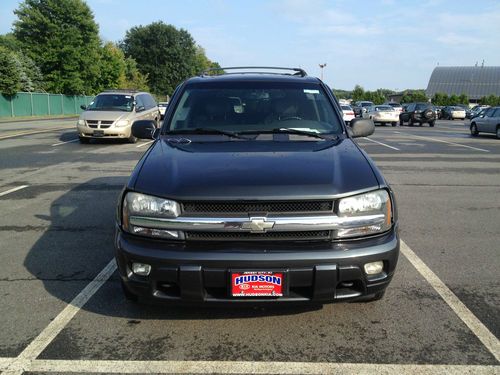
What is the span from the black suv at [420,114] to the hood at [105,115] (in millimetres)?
24248

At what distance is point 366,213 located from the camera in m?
3.06

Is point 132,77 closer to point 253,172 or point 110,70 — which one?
point 110,70

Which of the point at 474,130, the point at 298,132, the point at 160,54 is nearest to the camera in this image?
the point at 298,132

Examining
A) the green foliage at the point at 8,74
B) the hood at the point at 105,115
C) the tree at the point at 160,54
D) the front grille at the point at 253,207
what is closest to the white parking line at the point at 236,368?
the front grille at the point at 253,207

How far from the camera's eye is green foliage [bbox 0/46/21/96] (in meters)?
35.9

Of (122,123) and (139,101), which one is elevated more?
(139,101)

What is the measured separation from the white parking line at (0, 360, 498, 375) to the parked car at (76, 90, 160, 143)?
1292 cm

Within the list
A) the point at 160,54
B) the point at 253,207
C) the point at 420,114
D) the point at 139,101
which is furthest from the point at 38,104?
the point at 160,54

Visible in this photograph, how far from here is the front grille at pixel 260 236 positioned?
9.62ft

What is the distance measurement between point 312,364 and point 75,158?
1122 cm

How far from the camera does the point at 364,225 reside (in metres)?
3.03

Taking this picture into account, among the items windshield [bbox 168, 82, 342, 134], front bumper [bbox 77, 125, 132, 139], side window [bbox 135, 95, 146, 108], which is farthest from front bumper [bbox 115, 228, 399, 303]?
side window [bbox 135, 95, 146, 108]

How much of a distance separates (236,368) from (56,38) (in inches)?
2071

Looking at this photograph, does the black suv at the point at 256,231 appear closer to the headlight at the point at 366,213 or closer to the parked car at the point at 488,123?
the headlight at the point at 366,213
